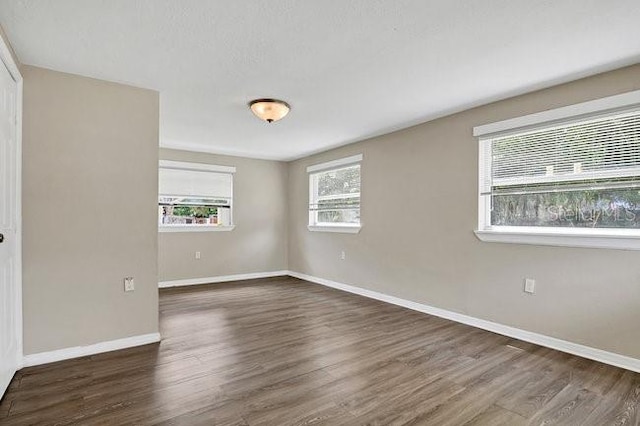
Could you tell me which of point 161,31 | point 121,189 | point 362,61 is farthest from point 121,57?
point 362,61

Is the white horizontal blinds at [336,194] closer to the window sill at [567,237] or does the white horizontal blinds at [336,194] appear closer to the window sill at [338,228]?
the window sill at [338,228]

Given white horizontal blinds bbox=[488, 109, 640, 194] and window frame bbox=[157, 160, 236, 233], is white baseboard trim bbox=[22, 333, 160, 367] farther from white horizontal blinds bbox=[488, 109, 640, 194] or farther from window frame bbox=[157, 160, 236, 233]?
white horizontal blinds bbox=[488, 109, 640, 194]

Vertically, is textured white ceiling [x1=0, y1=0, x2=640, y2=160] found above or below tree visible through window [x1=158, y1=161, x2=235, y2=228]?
above

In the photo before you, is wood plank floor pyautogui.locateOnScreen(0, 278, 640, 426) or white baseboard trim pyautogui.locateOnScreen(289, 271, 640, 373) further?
white baseboard trim pyautogui.locateOnScreen(289, 271, 640, 373)

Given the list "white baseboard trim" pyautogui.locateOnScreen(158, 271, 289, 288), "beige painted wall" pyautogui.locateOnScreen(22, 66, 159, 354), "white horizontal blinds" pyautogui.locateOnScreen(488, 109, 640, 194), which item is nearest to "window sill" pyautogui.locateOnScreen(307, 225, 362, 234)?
"white baseboard trim" pyautogui.locateOnScreen(158, 271, 289, 288)

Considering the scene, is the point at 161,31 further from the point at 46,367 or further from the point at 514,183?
the point at 514,183

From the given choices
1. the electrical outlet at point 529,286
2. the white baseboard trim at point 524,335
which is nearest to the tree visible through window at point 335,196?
the white baseboard trim at point 524,335

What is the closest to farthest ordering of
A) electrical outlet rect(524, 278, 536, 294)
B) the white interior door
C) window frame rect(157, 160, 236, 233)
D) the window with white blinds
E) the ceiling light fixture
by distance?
the white interior door < electrical outlet rect(524, 278, 536, 294) < the ceiling light fixture < the window with white blinds < window frame rect(157, 160, 236, 233)

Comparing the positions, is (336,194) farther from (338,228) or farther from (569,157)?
(569,157)

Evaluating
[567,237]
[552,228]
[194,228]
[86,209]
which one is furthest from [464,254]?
[194,228]

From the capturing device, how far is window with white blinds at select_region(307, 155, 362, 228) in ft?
17.0

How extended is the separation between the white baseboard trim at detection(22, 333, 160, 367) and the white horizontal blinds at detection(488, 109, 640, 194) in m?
3.46

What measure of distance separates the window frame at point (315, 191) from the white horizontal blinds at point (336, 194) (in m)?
0.04

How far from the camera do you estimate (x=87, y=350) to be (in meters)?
2.71
